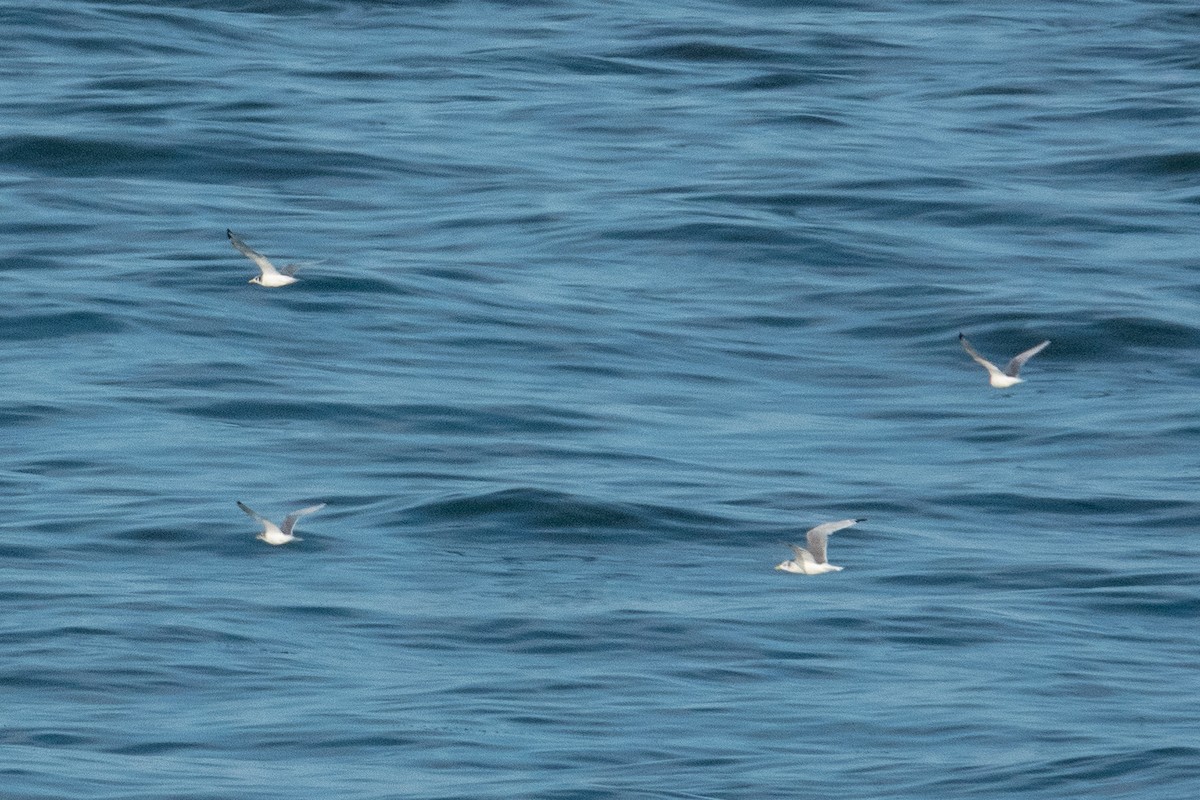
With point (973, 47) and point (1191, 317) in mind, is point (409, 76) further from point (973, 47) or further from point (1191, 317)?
point (1191, 317)

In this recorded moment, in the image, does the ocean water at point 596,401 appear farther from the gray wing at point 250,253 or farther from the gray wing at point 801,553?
the gray wing at point 250,253

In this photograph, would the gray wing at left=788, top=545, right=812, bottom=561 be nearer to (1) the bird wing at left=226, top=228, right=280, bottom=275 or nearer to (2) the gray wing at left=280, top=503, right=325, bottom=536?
(2) the gray wing at left=280, top=503, right=325, bottom=536

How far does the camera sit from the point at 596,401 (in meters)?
20.6

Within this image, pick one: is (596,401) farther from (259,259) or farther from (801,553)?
(801,553)

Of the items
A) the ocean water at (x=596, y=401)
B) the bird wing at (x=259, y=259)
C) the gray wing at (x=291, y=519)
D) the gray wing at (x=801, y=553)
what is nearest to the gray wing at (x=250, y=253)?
the bird wing at (x=259, y=259)

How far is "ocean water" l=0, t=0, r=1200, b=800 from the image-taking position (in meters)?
14.3

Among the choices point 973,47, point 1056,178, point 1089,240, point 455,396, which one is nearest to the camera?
point 455,396

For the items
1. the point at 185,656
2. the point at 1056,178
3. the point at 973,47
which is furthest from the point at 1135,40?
the point at 185,656

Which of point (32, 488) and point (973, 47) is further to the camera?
point (973, 47)

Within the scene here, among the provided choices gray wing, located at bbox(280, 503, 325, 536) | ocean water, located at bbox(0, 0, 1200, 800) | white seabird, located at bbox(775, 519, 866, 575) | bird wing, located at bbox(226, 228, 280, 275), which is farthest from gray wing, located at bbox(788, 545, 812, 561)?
bird wing, located at bbox(226, 228, 280, 275)

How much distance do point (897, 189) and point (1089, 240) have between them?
6.58ft

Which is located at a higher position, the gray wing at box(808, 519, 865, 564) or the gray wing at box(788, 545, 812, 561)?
the gray wing at box(788, 545, 812, 561)

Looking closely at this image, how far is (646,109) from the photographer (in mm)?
29625

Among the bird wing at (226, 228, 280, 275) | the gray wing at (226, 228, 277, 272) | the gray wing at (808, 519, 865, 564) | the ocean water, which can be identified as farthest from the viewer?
the bird wing at (226, 228, 280, 275)
